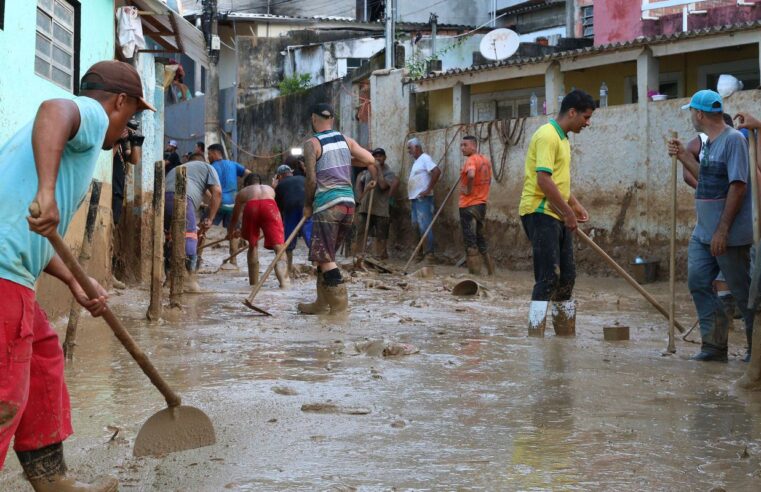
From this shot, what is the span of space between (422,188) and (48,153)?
13885mm

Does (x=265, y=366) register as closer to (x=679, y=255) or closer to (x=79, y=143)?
(x=79, y=143)

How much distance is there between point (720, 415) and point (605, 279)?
8.95 meters

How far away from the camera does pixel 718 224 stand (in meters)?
6.42

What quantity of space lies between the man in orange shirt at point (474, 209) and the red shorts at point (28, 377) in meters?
11.6

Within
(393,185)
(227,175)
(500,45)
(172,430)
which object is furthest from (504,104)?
(172,430)

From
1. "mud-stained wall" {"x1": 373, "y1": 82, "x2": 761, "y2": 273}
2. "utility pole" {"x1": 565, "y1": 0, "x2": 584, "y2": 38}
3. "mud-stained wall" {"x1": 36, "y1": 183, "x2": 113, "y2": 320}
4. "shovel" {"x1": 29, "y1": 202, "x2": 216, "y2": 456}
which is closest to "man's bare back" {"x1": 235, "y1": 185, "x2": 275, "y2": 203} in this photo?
"mud-stained wall" {"x1": 36, "y1": 183, "x2": 113, "y2": 320}

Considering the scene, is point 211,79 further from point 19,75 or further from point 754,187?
point 754,187

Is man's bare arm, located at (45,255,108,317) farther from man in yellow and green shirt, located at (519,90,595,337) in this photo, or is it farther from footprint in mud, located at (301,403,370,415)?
man in yellow and green shirt, located at (519,90,595,337)

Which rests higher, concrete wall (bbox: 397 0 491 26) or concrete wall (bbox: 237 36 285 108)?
concrete wall (bbox: 397 0 491 26)

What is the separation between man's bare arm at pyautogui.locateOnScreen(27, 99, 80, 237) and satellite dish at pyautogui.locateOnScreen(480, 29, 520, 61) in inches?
652

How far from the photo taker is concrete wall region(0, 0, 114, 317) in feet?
22.7

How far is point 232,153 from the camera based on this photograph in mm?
32438

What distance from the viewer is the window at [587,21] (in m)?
24.0

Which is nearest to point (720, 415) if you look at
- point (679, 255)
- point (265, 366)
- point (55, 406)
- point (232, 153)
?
point (265, 366)
